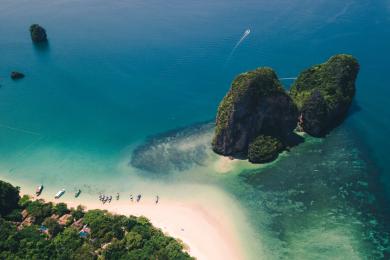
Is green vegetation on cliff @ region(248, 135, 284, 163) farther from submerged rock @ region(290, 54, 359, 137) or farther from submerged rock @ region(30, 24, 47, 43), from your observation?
submerged rock @ region(30, 24, 47, 43)

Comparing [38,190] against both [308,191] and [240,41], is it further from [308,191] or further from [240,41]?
[240,41]

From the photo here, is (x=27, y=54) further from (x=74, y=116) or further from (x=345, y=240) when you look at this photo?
(x=345, y=240)


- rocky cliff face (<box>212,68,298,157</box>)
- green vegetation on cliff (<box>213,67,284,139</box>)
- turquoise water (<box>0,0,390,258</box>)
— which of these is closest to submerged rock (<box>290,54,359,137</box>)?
turquoise water (<box>0,0,390,258</box>)

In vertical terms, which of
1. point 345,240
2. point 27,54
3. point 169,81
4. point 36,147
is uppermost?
point 27,54

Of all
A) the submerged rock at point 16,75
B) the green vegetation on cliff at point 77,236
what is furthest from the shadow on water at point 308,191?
the submerged rock at point 16,75

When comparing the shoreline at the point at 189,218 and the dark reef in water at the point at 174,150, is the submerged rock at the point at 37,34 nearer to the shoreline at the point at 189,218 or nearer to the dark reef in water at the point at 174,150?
the dark reef in water at the point at 174,150

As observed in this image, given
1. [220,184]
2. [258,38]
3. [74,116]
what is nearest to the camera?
[220,184]

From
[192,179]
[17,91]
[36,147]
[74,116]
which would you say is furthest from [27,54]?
[192,179]
